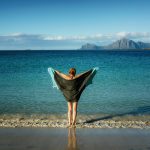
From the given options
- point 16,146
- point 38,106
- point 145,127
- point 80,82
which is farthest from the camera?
point 38,106

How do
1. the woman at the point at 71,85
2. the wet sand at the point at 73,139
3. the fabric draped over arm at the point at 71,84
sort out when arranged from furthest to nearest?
the fabric draped over arm at the point at 71,84 < the woman at the point at 71,85 < the wet sand at the point at 73,139

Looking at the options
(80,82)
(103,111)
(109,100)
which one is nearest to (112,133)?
(80,82)

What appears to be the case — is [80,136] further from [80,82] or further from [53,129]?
[80,82]

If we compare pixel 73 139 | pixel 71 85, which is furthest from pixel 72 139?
pixel 71 85

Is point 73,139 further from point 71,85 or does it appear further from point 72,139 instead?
point 71,85

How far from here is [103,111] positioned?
1773cm

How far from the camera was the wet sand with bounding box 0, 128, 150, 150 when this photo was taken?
31.3ft

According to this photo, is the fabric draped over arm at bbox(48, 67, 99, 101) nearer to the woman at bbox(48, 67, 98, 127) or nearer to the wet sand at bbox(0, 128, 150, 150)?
the woman at bbox(48, 67, 98, 127)

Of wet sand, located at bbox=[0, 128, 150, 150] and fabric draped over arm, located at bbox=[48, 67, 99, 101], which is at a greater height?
fabric draped over arm, located at bbox=[48, 67, 99, 101]

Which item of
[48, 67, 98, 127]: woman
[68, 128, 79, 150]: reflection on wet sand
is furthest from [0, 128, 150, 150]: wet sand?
[48, 67, 98, 127]: woman

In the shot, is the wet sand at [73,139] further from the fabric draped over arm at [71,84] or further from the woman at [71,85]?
the fabric draped over arm at [71,84]

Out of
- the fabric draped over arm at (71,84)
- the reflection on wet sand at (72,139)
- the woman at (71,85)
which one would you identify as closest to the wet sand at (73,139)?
the reflection on wet sand at (72,139)

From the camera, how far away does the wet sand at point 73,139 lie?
376 inches

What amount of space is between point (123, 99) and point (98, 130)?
10.1 m
